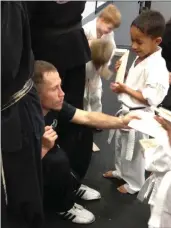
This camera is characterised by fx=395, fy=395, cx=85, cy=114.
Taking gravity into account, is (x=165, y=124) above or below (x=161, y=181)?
above

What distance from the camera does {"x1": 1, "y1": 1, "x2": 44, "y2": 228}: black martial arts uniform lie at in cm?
97

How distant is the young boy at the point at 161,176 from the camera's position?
1.34m

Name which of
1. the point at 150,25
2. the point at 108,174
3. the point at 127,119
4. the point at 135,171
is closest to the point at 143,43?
the point at 150,25

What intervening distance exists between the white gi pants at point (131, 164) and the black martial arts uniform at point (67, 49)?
0.64 feet

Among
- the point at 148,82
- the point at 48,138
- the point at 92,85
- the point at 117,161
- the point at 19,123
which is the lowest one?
the point at 117,161

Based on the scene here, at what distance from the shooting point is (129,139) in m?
1.89

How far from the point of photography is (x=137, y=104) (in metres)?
1.84

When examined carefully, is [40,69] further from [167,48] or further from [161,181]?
[167,48]

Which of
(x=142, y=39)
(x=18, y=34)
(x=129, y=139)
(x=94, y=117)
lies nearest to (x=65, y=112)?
(x=94, y=117)

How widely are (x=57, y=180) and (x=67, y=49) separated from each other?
1.79 ft

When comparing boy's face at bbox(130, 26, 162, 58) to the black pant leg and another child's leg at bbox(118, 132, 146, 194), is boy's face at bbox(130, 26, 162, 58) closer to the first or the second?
another child's leg at bbox(118, 132, 146, 194)

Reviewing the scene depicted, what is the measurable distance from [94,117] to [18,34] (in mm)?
835

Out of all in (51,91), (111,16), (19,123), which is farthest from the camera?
(111,16)

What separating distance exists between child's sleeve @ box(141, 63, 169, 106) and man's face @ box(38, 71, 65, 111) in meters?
0.42
